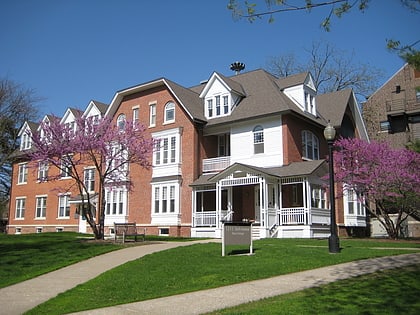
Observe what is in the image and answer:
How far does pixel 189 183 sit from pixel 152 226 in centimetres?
419

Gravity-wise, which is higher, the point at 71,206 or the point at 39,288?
the point at 71,206

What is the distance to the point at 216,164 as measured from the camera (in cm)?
2866

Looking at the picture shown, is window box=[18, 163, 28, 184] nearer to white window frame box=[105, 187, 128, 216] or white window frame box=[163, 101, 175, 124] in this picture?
white window frame box=[105, 187, 128, 216]

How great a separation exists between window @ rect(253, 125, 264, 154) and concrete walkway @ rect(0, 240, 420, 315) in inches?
566

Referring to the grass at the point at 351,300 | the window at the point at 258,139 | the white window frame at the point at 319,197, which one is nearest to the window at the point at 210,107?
the window at the point at 258,139

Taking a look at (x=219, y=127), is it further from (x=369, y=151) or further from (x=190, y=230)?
(x=369, y=151)

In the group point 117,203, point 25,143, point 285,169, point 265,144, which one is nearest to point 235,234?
point 285,169

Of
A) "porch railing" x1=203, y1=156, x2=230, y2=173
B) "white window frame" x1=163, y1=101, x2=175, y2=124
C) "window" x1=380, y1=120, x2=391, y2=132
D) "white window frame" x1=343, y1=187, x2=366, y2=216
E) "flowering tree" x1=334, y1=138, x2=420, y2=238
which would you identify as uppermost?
"window" x1=380, y1=120, x2=391, y2=132

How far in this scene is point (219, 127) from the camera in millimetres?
28828

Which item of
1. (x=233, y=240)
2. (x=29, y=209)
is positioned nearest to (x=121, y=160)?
(x=233, y=240)

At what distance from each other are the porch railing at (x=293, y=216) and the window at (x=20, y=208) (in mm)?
27742

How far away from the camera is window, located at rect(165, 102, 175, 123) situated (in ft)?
100.0

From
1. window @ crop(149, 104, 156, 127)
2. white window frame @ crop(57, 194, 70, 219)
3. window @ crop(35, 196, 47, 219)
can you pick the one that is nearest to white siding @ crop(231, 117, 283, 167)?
window @ crop(149, 104, 156, 127)

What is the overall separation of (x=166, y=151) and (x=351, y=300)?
23.3 metres
